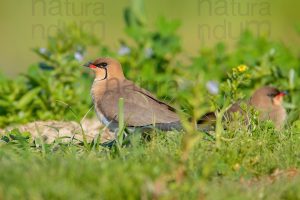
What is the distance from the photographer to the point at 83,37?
8.31 meters

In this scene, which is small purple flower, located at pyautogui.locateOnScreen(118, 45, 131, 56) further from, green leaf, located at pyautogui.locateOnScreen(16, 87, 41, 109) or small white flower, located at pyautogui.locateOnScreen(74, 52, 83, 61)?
green leaf, located at pyautogui.locateOnScreen(16, 87, 41, 109)

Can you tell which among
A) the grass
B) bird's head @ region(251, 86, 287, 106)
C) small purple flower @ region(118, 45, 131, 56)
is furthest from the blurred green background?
the grass

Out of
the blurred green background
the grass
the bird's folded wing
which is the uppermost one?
the blurred green background

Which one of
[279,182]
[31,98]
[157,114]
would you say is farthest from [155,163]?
[31,98]

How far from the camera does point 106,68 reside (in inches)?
269

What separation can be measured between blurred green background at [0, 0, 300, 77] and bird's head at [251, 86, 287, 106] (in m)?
4.74

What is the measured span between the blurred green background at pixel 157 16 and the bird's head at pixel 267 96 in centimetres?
474

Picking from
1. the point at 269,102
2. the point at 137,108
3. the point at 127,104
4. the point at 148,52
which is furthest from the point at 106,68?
the point at 148,52

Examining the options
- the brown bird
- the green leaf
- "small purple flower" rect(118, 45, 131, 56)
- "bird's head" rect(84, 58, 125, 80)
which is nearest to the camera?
the brown bird

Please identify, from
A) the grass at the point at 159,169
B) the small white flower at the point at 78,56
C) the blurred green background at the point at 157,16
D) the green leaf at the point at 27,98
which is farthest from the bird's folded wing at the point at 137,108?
the blurred green background at the point at 157,16

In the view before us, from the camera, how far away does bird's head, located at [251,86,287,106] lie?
23.9ft

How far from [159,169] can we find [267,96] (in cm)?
331

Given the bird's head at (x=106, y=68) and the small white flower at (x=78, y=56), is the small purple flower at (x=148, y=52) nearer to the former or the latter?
the small white flower at (x=78, y=56)

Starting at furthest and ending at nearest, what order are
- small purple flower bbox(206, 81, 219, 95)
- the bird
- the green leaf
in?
the green leaf < small purple flower bbox(206, 81, 219, 95) < the bird
